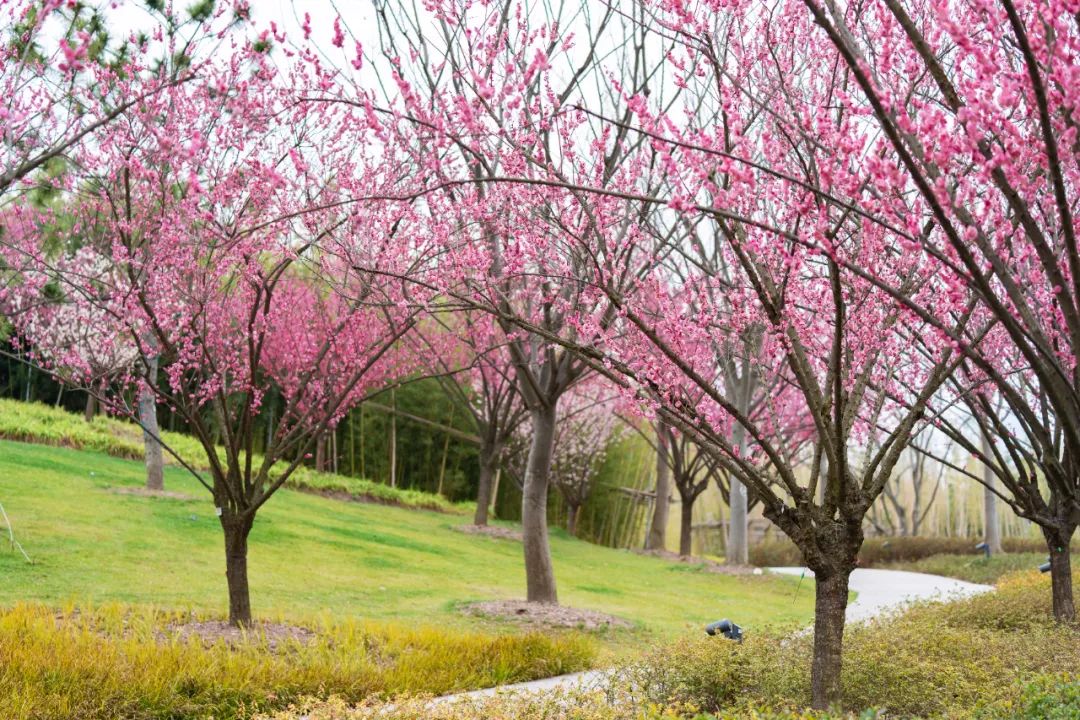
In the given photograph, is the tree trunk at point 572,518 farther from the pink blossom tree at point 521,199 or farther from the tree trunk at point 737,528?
the pink blossom tree at point 521,199

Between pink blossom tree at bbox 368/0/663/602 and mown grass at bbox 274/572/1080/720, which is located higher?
pink blossom tree at bbox 368/0/663/602

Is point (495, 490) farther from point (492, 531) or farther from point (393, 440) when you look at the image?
point (492, 531)

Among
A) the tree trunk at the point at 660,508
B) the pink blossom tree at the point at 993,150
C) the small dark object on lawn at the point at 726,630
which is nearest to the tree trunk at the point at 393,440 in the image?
the tree trunk at the point at 660,508

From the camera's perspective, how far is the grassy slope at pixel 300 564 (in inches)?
349

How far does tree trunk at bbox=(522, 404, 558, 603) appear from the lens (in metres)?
9.33

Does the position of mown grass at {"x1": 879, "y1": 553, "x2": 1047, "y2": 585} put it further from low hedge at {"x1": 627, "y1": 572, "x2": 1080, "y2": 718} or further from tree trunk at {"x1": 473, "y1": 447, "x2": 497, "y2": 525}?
low hedge at {"x1": 627, "y1": 572, "x2": 1080, "y2": 718}

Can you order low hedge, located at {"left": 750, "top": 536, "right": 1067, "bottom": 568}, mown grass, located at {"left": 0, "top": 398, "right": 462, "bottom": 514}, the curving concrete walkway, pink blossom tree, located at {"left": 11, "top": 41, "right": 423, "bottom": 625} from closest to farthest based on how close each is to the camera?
pink blossom tree, located at {"left": 11, "top": 41, "right": 423, "bottom": 625} < the curving concrete walkway < mown grass, located at {"left": 0, "top": 398, "right": 462, "bottom": 514} < low hedge, located at {"left": 750, "top": 536, "right": 1067, "bottom": 568}

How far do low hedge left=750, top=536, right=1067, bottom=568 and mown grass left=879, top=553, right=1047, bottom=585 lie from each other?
4.41 feet

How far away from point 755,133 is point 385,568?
288 inches

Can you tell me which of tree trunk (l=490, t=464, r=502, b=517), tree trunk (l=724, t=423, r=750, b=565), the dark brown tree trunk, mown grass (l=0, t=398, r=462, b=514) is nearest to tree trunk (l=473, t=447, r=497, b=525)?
mown grass (l=0, t=398, r=462, b=514)

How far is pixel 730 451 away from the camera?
→ 4.91 m

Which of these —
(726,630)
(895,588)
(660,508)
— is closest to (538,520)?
(726,630)

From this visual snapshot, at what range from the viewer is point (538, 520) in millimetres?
9328

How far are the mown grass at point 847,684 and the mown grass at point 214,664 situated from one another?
301 millimetres
